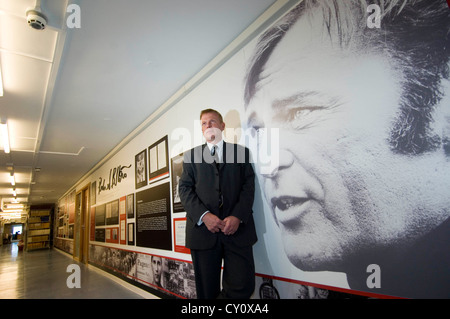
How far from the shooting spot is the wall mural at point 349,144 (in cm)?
106

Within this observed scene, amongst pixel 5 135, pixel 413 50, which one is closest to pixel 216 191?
pixel 413 50

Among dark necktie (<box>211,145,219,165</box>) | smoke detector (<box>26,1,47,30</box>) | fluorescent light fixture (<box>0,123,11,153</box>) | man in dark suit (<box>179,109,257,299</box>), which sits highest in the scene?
smoke detector (<box>26,1,47,30</box>)

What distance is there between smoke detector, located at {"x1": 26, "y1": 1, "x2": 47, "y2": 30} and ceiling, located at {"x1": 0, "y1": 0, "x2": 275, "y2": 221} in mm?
36

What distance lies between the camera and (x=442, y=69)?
1.05 m

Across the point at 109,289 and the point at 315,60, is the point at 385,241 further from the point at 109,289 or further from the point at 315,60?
the point at 109,289

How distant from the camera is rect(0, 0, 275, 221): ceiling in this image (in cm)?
180

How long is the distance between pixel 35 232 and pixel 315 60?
18.0 metres

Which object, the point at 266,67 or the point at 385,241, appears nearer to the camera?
the point at 385,241

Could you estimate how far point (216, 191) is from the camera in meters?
1.61

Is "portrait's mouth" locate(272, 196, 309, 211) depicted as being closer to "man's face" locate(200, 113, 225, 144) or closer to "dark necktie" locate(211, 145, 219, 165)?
"dark necktie" locate(211, 145, 219, 165)

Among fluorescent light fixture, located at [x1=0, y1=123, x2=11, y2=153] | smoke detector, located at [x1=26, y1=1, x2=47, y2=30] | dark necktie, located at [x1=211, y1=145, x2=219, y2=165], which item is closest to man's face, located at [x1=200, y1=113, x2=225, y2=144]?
dark necktie, located at [x1=211, y1=145, x2=219, y2=165]

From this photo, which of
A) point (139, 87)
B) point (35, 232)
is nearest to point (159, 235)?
point (139, 87)

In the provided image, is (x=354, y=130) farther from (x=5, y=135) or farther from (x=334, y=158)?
(x=5, y=135)
